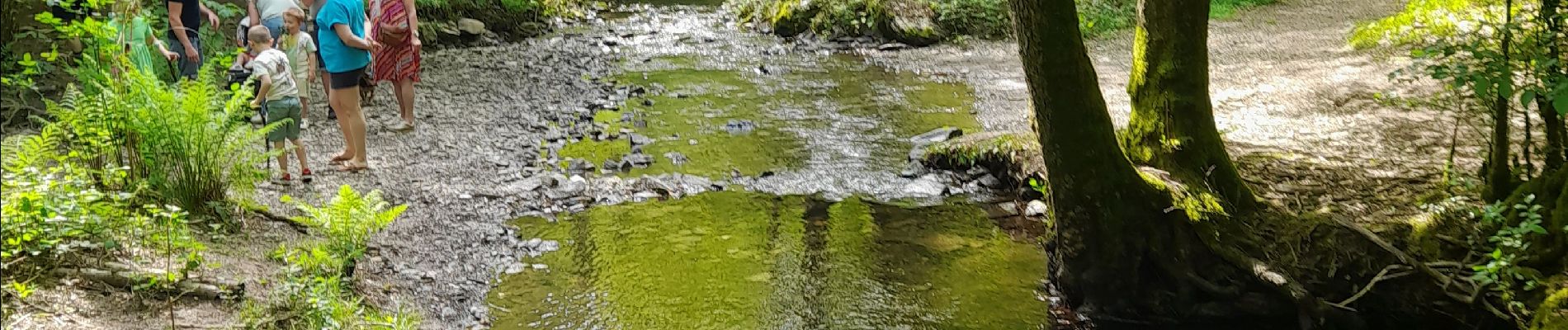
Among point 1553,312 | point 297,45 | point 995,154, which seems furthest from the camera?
point 995,154

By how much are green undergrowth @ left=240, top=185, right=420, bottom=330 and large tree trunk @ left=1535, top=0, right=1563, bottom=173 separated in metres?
5.26

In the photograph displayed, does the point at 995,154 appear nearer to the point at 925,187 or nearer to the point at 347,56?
the point at 925,187

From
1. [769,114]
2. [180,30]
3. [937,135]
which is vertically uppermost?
[180,30]

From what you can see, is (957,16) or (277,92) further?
(957,16)

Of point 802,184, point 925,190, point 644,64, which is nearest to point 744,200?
point 802,184

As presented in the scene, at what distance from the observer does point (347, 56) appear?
8.03 meters

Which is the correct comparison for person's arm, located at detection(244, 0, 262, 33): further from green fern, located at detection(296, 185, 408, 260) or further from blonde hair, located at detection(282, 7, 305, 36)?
green fern, located at detection(296, 185, 408, 260)

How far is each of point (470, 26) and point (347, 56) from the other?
9032 millimetres

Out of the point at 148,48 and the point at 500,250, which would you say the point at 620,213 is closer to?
the point at 500,250

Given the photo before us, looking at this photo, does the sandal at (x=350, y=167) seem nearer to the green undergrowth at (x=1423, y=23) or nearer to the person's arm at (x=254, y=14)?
the person's arm at (x=254, y=14)

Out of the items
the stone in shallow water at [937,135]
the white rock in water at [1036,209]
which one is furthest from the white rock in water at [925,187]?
the stone in shallow water at [937,135]

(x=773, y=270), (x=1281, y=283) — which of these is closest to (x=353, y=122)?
(x=773, y=270)

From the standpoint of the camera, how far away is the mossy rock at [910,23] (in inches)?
683

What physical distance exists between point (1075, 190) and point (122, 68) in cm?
502
